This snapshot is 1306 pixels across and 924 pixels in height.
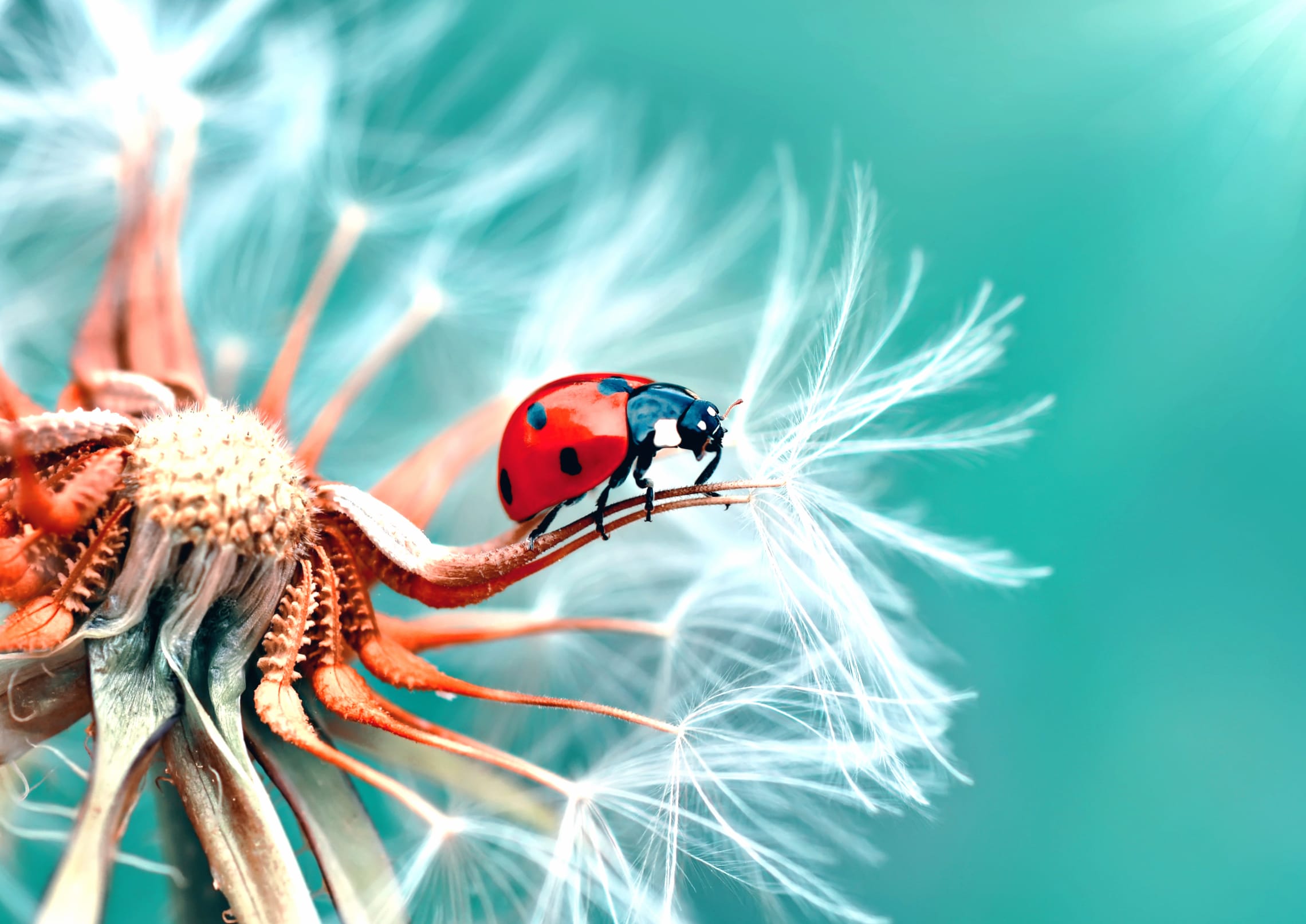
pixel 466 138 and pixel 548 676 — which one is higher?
pixel 466 138

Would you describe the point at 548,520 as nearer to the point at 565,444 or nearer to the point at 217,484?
the point at 565,444

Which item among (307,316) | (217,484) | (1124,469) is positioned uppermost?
(1124,469)

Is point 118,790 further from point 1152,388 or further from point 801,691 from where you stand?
point 1152,388

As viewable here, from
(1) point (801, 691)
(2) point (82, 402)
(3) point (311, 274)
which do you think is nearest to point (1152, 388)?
(1) point (801, 691)

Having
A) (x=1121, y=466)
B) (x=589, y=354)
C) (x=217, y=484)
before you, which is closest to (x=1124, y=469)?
(x=1121, y=466)

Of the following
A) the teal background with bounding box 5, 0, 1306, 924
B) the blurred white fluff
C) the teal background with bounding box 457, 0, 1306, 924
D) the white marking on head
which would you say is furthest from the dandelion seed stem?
the teal background with bounding box 457, 0, 1306, 924

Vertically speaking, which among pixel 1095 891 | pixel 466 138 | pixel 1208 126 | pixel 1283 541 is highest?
pixel 1208 126

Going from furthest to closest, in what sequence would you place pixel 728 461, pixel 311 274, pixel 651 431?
pixel 311 274, pixel 728 461, pixel 651 431

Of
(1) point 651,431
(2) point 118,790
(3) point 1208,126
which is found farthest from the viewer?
(3) point 1208,126
